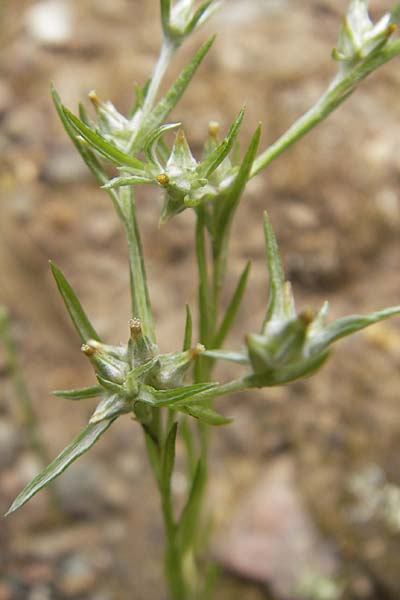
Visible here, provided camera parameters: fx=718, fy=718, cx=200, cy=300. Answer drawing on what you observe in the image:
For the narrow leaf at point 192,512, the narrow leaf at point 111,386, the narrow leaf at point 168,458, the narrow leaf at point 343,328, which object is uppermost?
the narrow leaf at point 111,386

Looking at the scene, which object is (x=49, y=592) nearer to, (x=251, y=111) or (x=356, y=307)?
(x=356, y=307)

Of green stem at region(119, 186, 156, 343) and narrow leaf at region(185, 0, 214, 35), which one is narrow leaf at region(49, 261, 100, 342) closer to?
green stem at region(119, 186, 156, 343)

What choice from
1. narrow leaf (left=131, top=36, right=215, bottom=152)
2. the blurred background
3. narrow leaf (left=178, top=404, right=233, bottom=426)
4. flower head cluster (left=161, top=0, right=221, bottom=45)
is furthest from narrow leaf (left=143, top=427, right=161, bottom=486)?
the blurred background

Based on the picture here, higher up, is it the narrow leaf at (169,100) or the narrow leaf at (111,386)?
the narrow leaf at (169,100)

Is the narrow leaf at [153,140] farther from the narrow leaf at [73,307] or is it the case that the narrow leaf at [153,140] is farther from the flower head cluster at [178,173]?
the narrow leaf at [73,307]

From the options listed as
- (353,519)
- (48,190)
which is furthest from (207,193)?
(48,190)

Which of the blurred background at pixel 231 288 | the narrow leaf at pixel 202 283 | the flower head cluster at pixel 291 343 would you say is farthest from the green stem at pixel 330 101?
the blurred background at pixel 231 288
